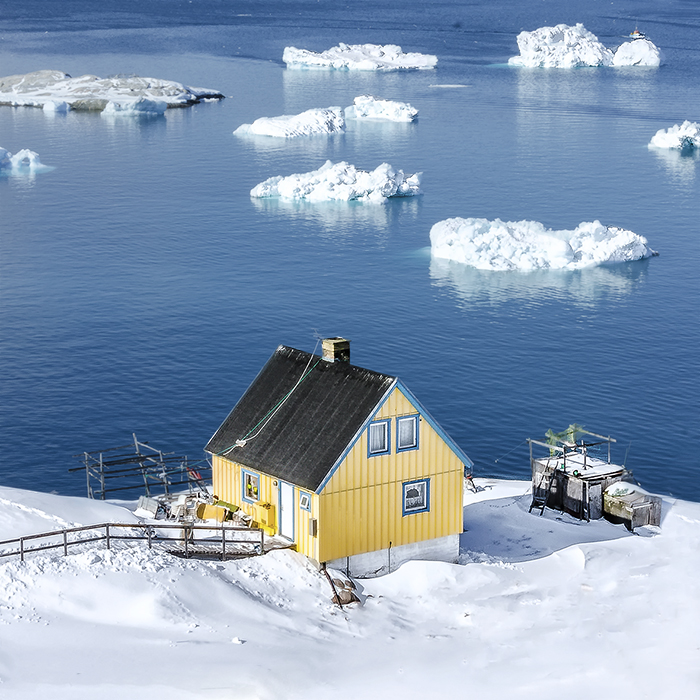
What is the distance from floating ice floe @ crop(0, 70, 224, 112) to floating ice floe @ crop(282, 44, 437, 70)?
93.3 ft

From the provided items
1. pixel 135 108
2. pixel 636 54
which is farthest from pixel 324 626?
pixel 636 54

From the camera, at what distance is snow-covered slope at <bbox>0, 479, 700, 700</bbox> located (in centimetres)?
2666

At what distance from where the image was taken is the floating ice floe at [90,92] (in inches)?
5955

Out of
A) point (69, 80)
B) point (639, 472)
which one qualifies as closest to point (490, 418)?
point (639, 472)

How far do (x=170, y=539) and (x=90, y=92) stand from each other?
432 ft

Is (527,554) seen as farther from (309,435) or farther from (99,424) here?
(99,424)

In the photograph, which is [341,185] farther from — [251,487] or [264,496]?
[264,496]

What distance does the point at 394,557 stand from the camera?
115 ft

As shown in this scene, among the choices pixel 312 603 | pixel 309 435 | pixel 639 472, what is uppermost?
pixel 309 435

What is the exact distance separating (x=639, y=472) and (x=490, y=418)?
→ 26.2ft

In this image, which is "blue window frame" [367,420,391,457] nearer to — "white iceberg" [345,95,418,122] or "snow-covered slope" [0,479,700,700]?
"snow-covered slope" [0,479,700,700]

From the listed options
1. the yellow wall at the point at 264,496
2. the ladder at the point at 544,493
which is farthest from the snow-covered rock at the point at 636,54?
the yellow wall at the point at 264,496

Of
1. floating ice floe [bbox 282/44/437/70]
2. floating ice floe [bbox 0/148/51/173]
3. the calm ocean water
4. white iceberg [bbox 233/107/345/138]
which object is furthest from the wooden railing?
floating ice floe [bbox 282/44/437/70]

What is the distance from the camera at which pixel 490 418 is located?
54781 millimetres
